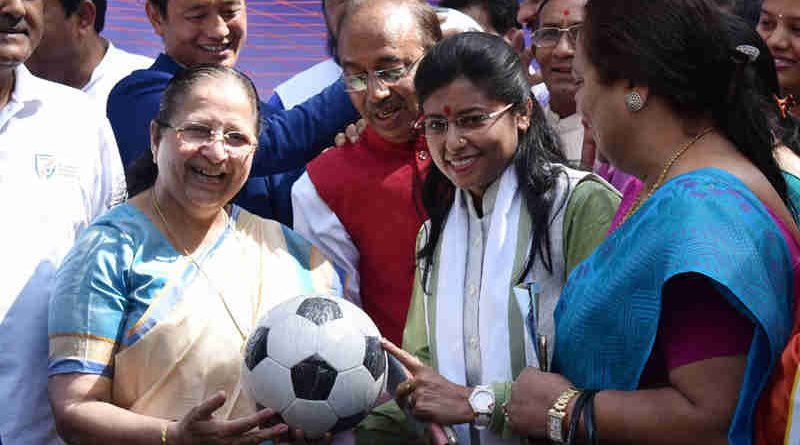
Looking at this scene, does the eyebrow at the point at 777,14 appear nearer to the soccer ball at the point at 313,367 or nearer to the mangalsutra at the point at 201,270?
the soccer ball at the point at 313,367

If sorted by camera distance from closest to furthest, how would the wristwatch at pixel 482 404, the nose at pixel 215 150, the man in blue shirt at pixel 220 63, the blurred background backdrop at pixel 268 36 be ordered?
the wristwatch at pixel 482 404 → the nose at pixel 215 150 → the man in blue shirt at pixel 220 63 → the blurred background backdrop at pixel 268 36

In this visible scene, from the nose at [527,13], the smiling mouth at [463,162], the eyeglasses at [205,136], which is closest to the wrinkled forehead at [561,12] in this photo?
the nose at [527,13]

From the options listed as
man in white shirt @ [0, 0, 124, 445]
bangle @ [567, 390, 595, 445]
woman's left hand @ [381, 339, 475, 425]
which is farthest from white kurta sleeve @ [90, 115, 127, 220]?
bangle @ [567, 390, 595, 445]

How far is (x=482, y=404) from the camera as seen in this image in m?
3.10

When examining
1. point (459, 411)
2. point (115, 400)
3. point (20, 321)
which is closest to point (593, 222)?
point (459, 411)

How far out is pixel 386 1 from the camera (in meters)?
4.09

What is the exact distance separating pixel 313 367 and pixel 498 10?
342cm

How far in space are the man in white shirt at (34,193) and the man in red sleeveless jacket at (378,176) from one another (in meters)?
0.76

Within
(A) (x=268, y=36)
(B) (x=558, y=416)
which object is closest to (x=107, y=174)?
(B) (x=558, y=416)

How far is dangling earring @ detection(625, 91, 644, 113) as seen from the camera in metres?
2.74

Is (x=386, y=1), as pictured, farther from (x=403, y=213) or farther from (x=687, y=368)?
(x=687, y=368)

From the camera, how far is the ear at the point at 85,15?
5.48 metres

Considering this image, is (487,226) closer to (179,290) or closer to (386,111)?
(386,111)

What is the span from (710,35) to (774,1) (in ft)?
5.54
